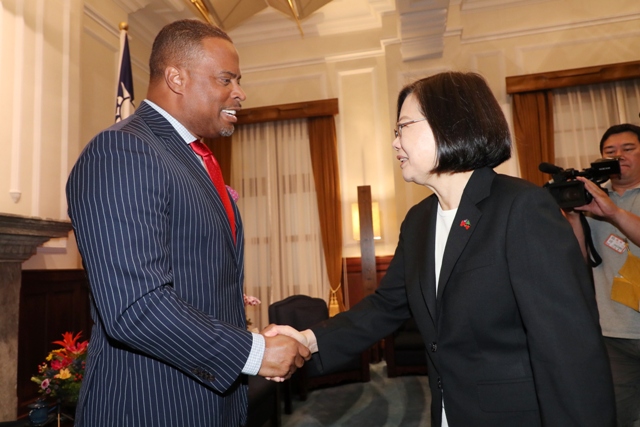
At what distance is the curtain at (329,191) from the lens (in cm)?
677

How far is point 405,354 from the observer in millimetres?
5352

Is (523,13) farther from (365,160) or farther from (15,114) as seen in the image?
(15,114)

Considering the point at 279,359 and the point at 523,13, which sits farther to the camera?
the point at 523,13

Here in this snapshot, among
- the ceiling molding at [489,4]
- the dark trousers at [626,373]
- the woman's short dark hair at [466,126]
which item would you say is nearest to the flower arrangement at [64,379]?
the woman's short dark hair at [466,126]

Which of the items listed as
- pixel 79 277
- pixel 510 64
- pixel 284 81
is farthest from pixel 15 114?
pixel 510 64

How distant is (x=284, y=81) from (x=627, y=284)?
5716 millimetres

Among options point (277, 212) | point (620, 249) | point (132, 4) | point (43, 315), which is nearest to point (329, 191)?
point (277, 212)

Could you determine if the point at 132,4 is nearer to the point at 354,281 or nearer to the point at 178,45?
the point at 354,281

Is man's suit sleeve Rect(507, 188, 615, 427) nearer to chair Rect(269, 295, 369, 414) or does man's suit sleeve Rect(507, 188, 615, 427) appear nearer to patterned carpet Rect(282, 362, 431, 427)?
patterned carpet Rect(282, 362, 431, 427)

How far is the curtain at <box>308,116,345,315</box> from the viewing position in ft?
22.2

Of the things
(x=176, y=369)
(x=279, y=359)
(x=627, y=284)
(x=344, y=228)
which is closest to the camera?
(x=176, y=369)

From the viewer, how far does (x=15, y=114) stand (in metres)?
3.81

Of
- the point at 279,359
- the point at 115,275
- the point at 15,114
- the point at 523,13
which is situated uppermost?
the point at 523,13

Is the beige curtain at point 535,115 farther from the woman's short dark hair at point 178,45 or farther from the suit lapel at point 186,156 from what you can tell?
the suit lapel at point 186,156
